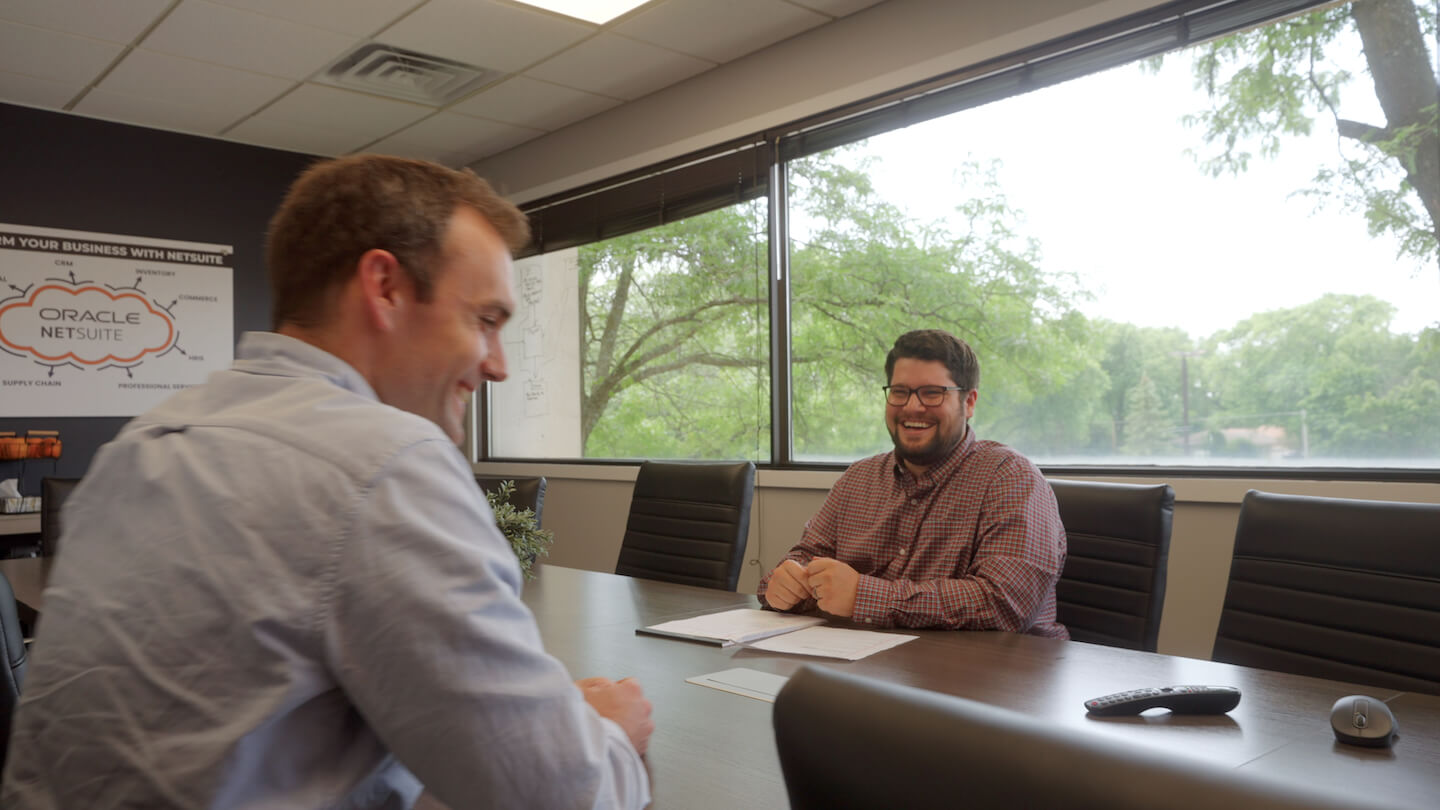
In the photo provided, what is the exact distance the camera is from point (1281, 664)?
1763 mm

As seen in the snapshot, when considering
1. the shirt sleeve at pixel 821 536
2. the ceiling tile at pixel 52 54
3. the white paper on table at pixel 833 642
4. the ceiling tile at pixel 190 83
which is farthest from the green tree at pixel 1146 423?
the ceiling tile at pixel 52 54

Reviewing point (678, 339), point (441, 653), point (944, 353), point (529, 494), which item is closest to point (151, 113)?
point (678, 339)

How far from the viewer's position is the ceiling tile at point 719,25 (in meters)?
3.71

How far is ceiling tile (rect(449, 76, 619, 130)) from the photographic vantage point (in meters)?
4.58

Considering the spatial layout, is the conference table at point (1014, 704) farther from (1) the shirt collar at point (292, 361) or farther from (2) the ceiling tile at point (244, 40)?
(2) the ceiling tile at point (244, 40)

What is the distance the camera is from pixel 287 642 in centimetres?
67

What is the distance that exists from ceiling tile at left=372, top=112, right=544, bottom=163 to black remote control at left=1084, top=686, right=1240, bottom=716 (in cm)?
448

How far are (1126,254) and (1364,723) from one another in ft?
7.31

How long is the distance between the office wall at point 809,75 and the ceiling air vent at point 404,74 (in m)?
0.69

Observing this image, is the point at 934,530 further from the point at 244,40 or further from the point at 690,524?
the point at 244,40

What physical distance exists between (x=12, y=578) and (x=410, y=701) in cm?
270

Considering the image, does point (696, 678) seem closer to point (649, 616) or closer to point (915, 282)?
point (649, 616)

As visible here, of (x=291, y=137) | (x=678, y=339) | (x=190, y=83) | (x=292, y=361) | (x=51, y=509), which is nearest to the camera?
(x=292, y=361)

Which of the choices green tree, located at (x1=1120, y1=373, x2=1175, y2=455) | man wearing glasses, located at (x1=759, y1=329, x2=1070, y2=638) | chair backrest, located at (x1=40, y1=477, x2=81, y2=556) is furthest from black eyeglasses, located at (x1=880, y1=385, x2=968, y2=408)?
chair backrest, located at (x1=40, y1=477, x2=81, y2=556)
